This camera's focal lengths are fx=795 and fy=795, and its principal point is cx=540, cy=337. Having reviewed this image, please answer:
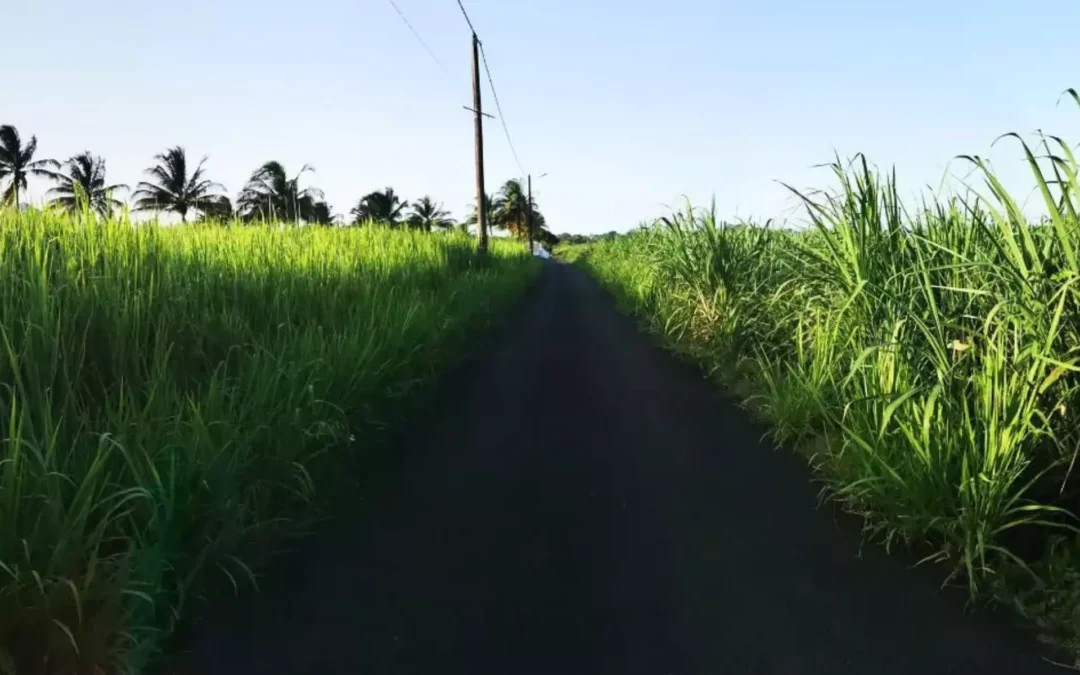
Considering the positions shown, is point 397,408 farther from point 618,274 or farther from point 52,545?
point 618,274

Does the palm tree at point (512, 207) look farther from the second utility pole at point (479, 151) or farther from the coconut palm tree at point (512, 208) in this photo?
the second utility pole at point (479, 151)

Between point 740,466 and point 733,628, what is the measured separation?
233 centimetres

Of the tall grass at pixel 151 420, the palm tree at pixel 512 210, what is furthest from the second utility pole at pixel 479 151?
the palm tree at pixel 512 210

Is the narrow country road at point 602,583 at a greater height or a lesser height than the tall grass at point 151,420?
lesser

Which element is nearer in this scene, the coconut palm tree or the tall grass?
the tall grass

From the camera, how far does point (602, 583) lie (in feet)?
11.6

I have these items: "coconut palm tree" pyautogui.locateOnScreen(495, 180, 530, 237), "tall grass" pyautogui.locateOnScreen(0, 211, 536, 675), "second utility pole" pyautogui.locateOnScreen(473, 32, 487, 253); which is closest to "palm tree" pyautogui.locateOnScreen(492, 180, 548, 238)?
"coconut palm tree" pyautogui.locateOnScreen(495, 180, 530, 237)

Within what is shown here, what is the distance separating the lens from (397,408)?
20.7 feet

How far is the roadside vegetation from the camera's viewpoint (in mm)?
3508

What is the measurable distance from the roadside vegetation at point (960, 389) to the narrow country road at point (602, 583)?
9.0 inches

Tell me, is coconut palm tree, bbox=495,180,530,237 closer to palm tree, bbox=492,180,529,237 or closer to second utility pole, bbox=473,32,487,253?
palm tree, bbox=492,180,529,237

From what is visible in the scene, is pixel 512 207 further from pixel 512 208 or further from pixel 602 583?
pixel 602 583

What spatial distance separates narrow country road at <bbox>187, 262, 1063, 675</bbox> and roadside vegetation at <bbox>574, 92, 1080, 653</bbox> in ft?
0.75

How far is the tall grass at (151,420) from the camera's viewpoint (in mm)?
2516
